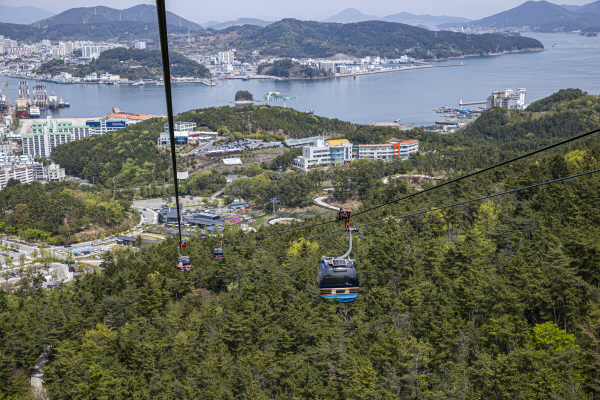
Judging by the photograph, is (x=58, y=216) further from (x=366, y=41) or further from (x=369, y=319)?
(x=366, y=41)

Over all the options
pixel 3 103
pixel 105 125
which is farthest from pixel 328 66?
pixel 3 103

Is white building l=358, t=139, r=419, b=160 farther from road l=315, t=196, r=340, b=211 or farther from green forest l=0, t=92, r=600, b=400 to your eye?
green forest l=0, t=92, r=600, b=400

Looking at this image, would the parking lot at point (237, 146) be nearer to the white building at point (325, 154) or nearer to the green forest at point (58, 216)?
the white building at point (325, 154)

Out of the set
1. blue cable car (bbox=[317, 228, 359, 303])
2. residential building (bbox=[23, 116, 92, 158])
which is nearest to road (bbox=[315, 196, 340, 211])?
blue cable car (bbox=[317, 228, 359, 303])

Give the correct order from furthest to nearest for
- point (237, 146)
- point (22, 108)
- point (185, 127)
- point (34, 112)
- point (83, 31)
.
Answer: point (83, 31)
point (22, 108)
point (34, 112)
point (185, 127)
point (237, 146)

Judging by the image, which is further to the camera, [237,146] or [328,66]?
[328,66]

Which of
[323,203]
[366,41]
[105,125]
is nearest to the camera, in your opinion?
[323,203]
